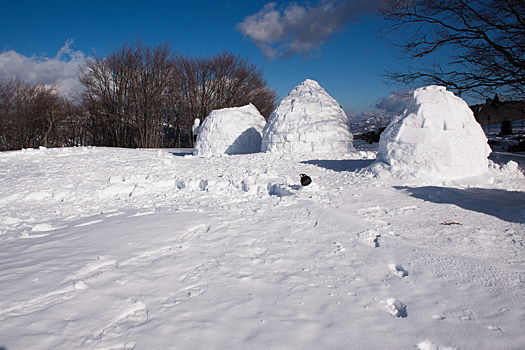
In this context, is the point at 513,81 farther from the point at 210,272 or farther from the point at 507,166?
the point at 210,272

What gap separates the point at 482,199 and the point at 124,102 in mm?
22328

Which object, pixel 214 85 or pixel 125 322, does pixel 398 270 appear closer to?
pixel 125 322

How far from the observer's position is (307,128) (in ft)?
30.9

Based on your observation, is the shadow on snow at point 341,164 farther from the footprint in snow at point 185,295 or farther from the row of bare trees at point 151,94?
the row of bare trees at point 151,94

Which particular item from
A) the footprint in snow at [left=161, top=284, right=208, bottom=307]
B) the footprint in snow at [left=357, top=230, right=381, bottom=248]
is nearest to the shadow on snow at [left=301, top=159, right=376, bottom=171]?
the footprint in snow at [left=357, top=230, right=381, bottom=248]

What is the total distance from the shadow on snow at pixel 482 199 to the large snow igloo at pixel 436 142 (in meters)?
0.72

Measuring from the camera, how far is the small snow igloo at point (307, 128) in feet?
31.0

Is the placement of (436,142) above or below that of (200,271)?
above

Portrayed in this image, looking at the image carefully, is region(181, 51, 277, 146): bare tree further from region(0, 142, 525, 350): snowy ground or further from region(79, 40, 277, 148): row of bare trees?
region(0, 142, 525, 350): snowy ground

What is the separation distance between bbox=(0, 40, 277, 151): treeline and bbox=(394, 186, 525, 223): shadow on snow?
1952cm

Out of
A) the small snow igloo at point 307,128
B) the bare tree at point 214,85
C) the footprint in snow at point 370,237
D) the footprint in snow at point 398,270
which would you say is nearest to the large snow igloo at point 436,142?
the footprint in snow at point 370,237

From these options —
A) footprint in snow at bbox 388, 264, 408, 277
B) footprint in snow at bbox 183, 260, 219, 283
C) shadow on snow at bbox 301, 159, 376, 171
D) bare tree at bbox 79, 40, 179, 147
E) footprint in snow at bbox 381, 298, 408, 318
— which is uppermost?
bare tree at bbox 79, 40, 179, 147

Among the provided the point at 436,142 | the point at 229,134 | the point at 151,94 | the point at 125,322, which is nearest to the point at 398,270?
the point at 125,322

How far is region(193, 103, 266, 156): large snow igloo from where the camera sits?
11211 millimetres
